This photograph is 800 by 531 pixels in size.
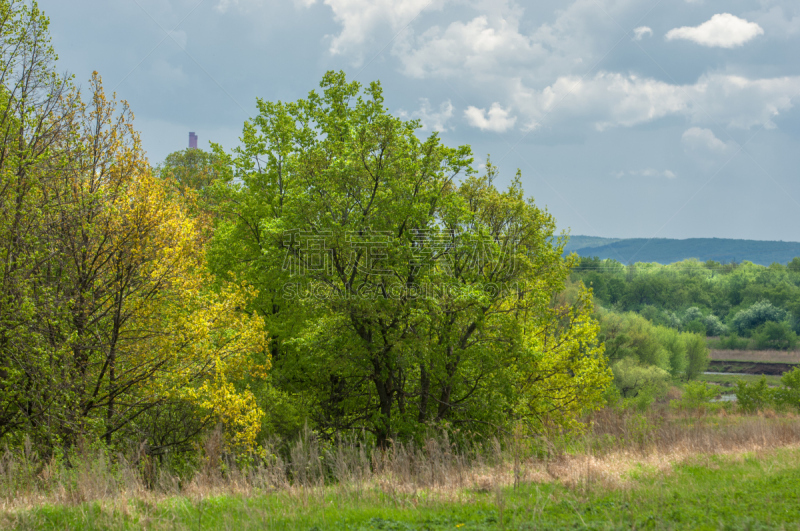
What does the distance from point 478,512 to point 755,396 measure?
130ft

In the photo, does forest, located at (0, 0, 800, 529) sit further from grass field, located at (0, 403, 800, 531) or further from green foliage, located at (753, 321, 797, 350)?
green foliage, located at (753, 321, 797, 350)

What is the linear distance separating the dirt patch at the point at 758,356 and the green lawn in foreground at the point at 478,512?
301 ft

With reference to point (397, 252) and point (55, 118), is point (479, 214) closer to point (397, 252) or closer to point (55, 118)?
point (397, 252)

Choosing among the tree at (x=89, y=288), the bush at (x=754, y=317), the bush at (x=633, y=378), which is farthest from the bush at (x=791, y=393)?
the bush at (x=754, y=317)

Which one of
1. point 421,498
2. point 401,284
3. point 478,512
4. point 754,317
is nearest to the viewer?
point 478,512

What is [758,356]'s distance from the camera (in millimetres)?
90875

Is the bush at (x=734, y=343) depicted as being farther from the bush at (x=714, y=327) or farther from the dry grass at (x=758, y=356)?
the bush at (x=714, y=327)

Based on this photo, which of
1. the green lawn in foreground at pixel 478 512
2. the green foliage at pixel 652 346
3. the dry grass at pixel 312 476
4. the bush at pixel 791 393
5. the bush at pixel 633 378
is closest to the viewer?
the green lawn in foreground at pixel 478 512

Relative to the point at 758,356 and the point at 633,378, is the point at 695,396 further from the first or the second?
the point at 758,356

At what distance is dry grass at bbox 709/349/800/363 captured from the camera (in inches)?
3447

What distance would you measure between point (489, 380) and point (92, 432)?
434 inches

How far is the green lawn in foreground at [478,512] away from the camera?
7281mm

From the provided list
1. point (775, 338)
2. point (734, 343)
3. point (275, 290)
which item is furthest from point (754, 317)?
point (275, 290)

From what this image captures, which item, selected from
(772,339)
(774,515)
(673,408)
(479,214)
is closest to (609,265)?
(772,339)
